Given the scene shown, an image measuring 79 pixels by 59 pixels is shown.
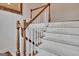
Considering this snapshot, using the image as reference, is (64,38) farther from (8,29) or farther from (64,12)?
(64,12)

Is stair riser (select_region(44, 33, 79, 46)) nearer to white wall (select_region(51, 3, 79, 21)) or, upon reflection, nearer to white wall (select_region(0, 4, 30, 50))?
white wall (select_region(0, 4, 30, 50))

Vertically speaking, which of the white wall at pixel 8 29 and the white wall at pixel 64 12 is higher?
the white wall at pixel 64 12

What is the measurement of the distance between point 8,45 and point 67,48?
3.64 feet

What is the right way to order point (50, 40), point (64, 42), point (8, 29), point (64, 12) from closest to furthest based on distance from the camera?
point (64, 42), point (8, 29), point (50, 40), point (64, 12)

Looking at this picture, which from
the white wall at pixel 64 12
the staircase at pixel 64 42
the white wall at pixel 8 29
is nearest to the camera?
the staircase at pixel 64 42

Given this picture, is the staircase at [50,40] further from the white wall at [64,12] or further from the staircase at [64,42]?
the white wall at [64,12]

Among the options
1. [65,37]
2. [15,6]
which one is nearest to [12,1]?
[15,6]

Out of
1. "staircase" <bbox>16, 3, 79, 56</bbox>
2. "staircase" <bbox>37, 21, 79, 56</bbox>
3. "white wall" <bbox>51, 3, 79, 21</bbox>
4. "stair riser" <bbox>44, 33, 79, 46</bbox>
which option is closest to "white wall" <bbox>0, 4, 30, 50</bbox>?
"staircase" <bbox>16, 3, 79, 56</bbox>

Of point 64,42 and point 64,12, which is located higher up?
point 64,12

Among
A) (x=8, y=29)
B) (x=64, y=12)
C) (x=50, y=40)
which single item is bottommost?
(x=50, y=40)

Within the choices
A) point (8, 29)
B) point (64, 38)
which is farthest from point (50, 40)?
point (8, 29)

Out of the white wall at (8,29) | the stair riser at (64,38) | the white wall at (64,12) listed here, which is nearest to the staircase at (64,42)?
the stair riser at (64,38)

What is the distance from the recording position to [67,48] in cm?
202

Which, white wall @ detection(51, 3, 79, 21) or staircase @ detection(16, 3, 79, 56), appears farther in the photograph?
white wall @ detection(51, 3, 79, 21)
